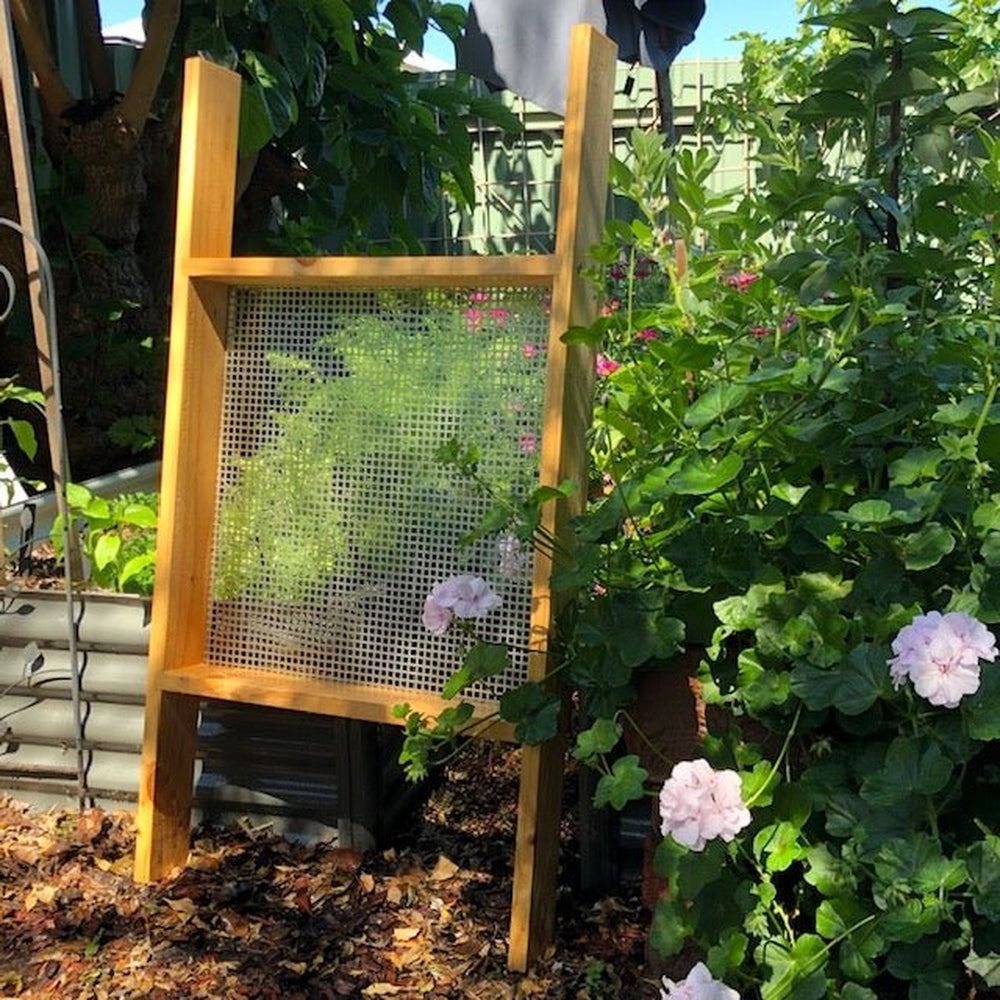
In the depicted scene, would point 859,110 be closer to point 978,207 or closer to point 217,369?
point 978,207

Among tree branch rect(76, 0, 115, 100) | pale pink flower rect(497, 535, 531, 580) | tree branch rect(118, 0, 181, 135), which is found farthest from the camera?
tree branch rect(76, 0, 115, 100)

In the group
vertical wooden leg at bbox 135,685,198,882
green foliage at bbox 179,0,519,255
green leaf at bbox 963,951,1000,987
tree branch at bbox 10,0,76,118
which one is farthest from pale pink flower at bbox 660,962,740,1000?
tree branch at bbox 10,0,76,118

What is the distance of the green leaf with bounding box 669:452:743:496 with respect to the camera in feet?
4.31

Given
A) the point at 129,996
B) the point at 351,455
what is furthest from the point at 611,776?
the point at 129,996

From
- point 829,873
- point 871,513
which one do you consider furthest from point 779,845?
point 871,513

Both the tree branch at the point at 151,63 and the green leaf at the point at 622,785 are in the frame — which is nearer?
the green leaf at the point at 622,785

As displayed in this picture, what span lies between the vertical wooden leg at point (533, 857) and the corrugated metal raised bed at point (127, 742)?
41 cm

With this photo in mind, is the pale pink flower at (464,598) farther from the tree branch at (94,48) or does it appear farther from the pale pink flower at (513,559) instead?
the tree branch at (94,48)

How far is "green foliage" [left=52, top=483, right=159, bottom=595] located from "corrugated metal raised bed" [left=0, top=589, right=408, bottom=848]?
0.13 m

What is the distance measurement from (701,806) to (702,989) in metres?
0.19

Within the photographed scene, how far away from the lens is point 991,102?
149cm

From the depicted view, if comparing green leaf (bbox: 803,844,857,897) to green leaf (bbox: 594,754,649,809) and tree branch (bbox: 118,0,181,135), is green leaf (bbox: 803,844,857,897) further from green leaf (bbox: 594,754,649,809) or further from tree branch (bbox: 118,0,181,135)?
tree branch (bbox: 118,0,181,135)

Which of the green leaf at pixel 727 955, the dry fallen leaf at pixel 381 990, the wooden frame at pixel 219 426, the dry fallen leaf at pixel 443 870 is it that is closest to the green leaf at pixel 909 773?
the green leaf at pixel 727 955

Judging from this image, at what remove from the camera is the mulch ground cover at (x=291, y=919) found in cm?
165
